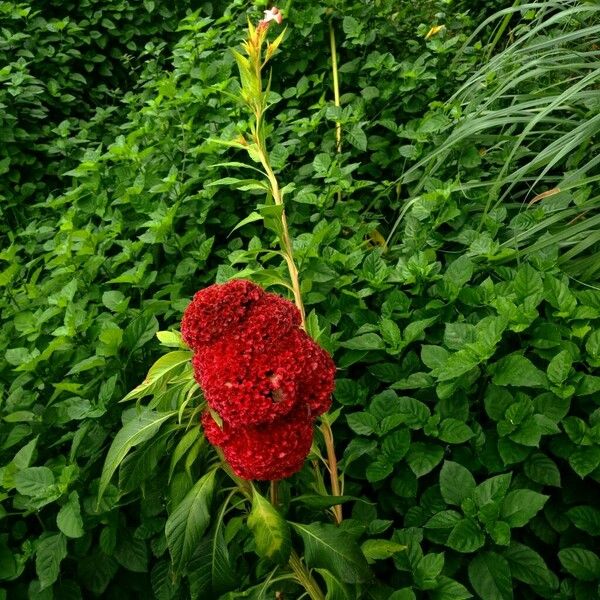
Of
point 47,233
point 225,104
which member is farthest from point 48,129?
point 225,104

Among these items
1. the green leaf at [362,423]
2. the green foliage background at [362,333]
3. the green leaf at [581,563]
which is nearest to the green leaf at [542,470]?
the green foliage background at [362,333]

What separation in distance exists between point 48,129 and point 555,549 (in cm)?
324

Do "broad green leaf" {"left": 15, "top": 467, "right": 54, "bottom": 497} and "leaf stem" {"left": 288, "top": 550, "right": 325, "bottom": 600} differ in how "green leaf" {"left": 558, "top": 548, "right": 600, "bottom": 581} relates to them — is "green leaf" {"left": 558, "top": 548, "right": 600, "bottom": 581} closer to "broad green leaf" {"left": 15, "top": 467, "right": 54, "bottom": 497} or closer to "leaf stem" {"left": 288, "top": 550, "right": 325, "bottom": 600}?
"leaf stem" {"left": 288, "top": 550, "right": 325, "bottom": 600}

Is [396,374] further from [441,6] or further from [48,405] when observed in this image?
[441,6]

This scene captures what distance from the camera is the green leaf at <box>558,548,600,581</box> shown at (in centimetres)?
134

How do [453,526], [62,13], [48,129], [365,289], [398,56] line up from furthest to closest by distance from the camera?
1. [62,13]
2. [48,129]
3. [398,56]
4. [365,289]
5. [453,526]

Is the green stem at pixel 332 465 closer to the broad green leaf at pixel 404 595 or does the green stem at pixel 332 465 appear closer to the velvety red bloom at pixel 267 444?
the broad green leaf at pixel 404 595

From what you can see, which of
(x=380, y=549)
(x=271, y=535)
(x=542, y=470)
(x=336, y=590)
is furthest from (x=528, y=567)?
(x=271, y=535)

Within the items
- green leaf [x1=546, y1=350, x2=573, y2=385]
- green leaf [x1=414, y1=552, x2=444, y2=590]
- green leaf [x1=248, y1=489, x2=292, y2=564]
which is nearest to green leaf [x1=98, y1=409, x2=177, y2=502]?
green leaf [x1=248, y1=489, x2=292, y2=564]

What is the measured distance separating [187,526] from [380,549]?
40cm

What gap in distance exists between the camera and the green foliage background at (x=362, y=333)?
54.0 inches

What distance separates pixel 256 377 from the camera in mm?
1027

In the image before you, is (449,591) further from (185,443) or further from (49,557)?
(49,557)

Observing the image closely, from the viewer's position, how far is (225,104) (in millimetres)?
2838
